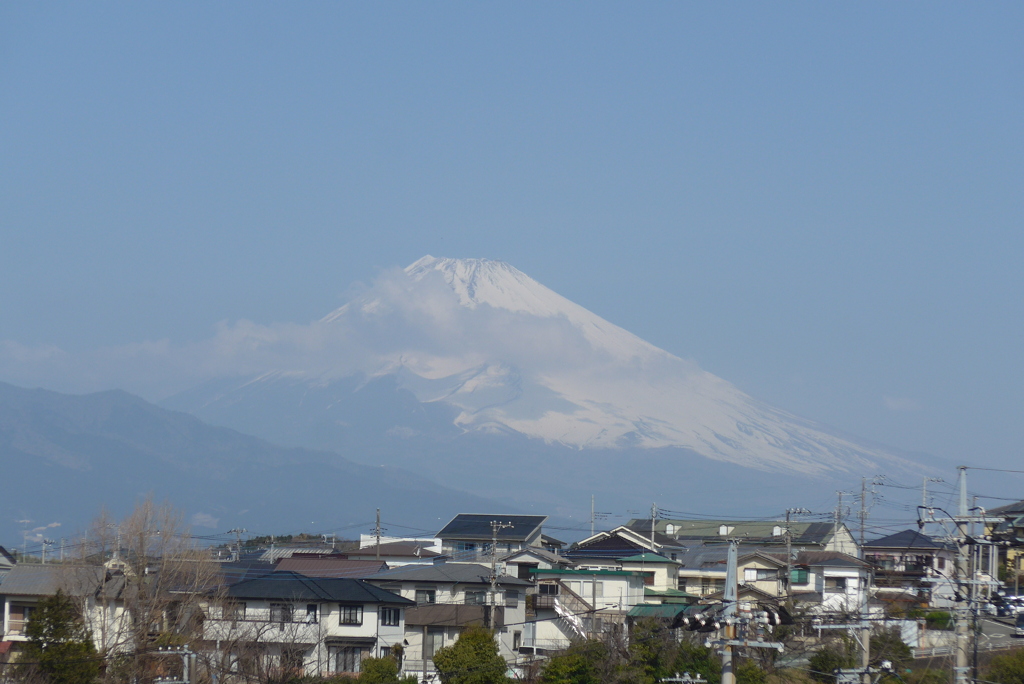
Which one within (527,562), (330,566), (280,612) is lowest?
(280,612)

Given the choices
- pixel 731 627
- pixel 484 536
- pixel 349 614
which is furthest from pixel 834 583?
pixel 731 627

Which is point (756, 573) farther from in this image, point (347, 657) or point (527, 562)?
point (347, 657)

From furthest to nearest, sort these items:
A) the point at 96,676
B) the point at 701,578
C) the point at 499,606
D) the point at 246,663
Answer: the point at 701,578 < the point at 499,606 < the point at 246,663 < the point at 96,676

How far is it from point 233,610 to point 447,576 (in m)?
7.56

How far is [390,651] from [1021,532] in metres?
18.4

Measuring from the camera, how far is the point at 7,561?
168ft

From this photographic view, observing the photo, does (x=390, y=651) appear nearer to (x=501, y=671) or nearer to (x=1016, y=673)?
(x=501, y=671)

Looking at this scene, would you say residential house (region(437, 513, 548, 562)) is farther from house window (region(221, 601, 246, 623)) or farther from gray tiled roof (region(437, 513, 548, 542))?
house window (region(221, 601, 246, 623))

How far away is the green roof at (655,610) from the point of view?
34.7m

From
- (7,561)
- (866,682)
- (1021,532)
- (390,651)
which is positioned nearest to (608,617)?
(390,651)

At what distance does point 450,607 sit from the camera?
3434cm

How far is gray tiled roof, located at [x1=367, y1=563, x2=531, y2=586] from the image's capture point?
117 ft

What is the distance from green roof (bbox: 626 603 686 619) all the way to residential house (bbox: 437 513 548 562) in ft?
43.1

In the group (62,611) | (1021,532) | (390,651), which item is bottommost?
(390,651)
